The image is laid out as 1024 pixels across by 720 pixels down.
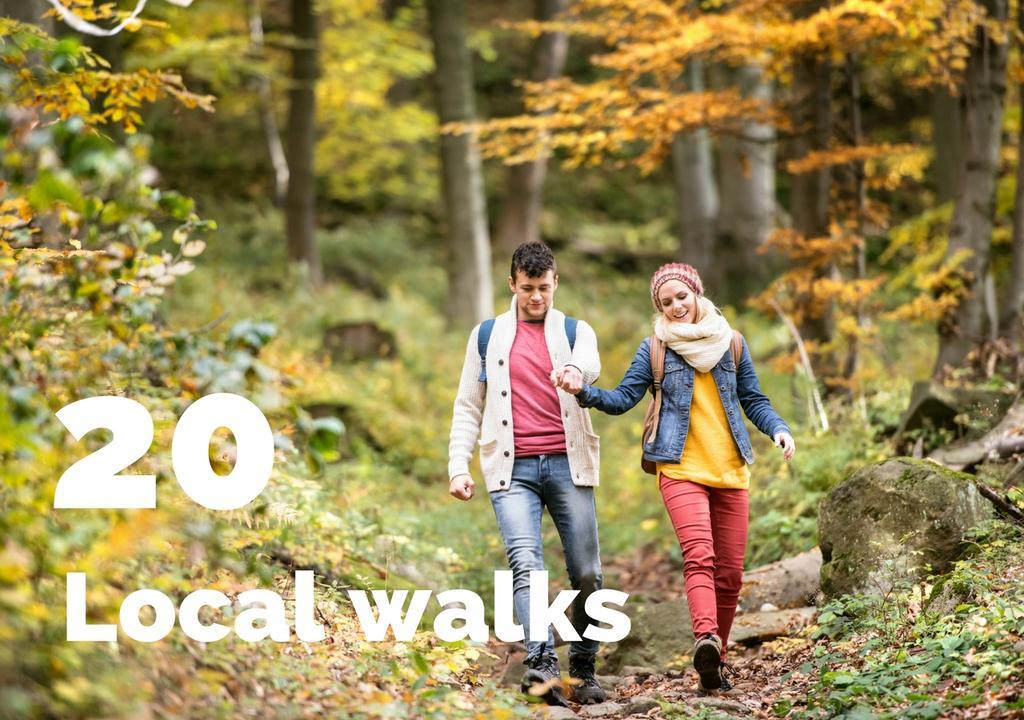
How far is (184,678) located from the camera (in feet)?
13.3

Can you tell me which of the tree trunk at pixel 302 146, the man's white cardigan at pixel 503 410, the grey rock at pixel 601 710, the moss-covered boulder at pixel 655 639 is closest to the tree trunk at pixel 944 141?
the tree trunk at pixel 302 146

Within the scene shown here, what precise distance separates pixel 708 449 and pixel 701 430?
107 mm

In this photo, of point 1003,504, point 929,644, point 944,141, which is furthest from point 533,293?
point 944,141

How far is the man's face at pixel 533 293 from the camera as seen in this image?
231 inches

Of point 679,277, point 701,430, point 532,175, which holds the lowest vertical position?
point 701,430

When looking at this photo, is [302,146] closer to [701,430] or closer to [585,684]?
[701,430]

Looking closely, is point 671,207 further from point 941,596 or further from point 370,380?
point 941,596

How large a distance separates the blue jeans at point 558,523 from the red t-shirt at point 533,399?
3.2 inches

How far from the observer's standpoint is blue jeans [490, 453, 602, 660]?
18.8 ft

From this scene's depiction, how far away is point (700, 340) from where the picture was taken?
5945 millimetres

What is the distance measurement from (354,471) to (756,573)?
3.95m

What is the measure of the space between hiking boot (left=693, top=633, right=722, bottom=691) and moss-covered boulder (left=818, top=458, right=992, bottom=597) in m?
1.07

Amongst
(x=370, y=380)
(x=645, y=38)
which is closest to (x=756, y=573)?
(x=645, y=38)

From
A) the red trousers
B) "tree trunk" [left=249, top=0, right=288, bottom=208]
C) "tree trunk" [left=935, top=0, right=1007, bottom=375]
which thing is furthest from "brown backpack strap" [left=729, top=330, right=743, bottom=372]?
"tree trunk" [left=249, top=0, right=288, bottom=208]
